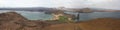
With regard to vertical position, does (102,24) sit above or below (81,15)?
below

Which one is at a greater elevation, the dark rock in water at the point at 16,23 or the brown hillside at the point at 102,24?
the dark rock in water at the point at 16,23

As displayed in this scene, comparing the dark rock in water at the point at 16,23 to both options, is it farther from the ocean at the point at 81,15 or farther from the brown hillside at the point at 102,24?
the brown hillside at the point at 102,24

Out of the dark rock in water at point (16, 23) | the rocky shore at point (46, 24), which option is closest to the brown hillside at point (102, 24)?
the rocky shore at point (46, 24)

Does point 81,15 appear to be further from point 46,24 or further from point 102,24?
point 46,24

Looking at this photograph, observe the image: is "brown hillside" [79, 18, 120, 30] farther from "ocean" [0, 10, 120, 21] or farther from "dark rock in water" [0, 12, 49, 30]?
"dark rock in water" [0, 12, 49, 30]

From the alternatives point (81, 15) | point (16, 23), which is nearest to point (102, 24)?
point (81, 15)

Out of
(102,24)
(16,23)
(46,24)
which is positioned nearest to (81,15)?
(102,24)

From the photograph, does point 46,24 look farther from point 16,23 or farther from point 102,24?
point 102,24

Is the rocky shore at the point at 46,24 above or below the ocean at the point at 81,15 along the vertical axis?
below
